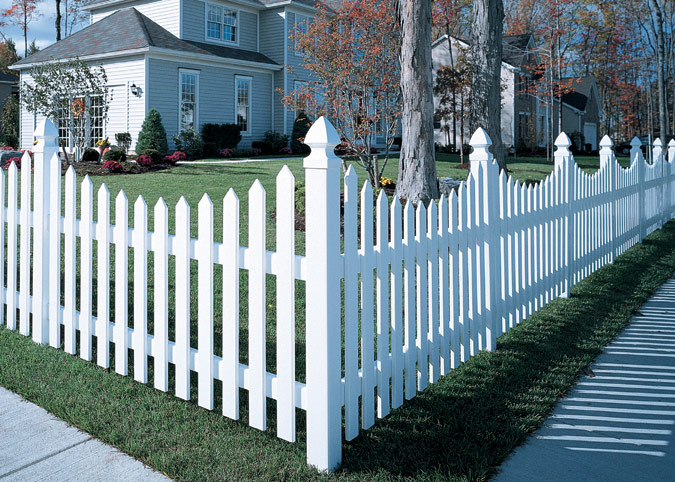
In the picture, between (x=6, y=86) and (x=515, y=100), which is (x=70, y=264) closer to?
(x=6, y=86)

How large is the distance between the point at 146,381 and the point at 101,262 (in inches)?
31.5

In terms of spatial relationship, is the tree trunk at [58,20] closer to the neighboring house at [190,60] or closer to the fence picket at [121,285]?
the neighboring house at [190,60]

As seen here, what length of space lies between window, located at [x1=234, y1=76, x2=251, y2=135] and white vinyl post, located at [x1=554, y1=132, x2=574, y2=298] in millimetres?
20063

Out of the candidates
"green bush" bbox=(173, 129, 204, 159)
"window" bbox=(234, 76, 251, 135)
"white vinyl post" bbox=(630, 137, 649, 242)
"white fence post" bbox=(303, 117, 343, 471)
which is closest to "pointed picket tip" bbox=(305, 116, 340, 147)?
"white fence post" bbox=(303, 117, 343, 471)

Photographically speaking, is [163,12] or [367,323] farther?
[163,12]

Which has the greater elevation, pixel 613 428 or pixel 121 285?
pixel 121 285

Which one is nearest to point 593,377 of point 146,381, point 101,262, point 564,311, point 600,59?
point 564,311

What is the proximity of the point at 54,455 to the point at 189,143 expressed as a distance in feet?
65.9

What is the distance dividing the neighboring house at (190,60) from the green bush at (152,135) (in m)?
0.86

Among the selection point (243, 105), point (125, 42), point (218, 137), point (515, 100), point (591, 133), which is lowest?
point (218, 137)

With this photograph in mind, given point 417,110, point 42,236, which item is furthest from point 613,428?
point 417,110

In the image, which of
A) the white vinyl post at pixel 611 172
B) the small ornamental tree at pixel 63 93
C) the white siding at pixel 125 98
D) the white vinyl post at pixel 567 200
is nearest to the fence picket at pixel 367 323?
the white vinyl post at pixel 567 200

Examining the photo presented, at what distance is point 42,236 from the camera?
4738 mm

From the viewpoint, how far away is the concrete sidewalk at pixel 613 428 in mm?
3133
